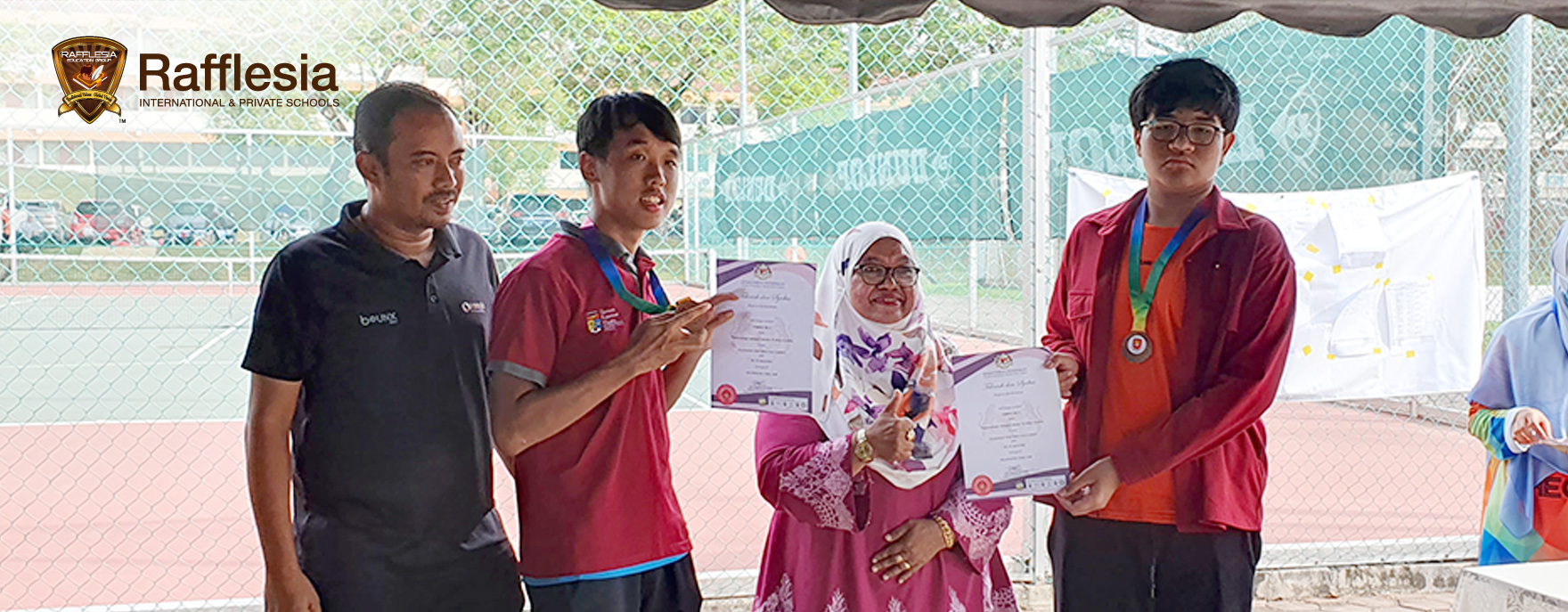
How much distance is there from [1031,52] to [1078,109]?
1.97ft

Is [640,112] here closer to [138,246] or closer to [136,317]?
[138,246]

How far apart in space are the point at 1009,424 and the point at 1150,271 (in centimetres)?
52

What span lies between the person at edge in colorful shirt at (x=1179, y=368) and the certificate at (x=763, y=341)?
0.71 metres

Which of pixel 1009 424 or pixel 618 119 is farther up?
pixel 618 119

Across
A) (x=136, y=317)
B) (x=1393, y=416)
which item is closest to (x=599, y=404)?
(x=1393, y=416)

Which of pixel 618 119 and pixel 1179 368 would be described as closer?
pixel 618 119

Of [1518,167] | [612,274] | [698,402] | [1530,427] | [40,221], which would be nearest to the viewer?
[612,274]

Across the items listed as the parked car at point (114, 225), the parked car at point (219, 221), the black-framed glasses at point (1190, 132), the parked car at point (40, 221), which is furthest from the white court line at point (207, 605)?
the parked car at point (40, 221)

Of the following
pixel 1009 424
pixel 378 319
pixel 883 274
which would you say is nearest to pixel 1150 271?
pixel 1009 424

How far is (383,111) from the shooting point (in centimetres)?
236

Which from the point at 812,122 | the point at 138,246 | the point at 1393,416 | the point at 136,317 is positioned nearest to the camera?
the point at 812,122

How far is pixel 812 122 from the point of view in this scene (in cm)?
759

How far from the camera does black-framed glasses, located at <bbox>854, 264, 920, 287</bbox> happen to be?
2.58m

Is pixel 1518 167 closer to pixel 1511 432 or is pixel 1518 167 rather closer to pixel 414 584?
pixel 1511 432
